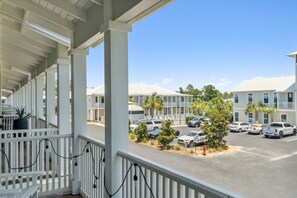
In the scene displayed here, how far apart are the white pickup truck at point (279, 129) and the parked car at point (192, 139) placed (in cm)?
53

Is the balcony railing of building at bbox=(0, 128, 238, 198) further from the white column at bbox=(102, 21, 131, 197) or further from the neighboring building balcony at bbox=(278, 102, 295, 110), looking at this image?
the neighboring building balcony at bbox=(278, 102, 295, 110)

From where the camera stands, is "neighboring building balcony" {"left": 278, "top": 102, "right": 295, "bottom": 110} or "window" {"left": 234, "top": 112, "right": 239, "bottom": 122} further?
"window" {"left": 234, "top": 112, "right": 239, "bottom": 122}

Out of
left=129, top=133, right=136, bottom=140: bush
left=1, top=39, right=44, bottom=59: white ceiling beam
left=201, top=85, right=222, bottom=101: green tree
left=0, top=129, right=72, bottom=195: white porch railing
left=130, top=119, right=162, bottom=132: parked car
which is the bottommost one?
left=0, top=129, right=72, bottom=195: white porch railing

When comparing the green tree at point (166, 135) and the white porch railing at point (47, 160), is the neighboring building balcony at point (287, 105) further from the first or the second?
the white porch railing at point (47, 160)

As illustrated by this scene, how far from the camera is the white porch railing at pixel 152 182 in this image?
1.41 meters

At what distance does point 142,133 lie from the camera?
2.31 m

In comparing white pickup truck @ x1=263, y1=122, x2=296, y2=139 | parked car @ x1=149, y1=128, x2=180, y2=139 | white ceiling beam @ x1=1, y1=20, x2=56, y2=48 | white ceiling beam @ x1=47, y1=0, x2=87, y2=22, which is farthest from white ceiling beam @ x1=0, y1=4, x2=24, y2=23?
white pickup truck @ x1=263, y1=122, x2=296, y2=139

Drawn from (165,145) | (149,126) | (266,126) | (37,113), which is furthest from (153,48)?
(37,113)

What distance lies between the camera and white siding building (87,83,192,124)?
8.57 ft

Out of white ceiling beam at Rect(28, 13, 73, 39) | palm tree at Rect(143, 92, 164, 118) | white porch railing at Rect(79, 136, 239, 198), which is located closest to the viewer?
white porch railing at Rect(79, 136, 239, 198)

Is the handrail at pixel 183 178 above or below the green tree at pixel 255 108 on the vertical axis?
below

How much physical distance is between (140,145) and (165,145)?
28 centimetres

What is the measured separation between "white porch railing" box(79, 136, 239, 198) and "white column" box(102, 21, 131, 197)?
10 centimetres

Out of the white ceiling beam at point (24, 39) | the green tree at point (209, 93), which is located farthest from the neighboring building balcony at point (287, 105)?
the white ceiling beam at point (24, 39)
